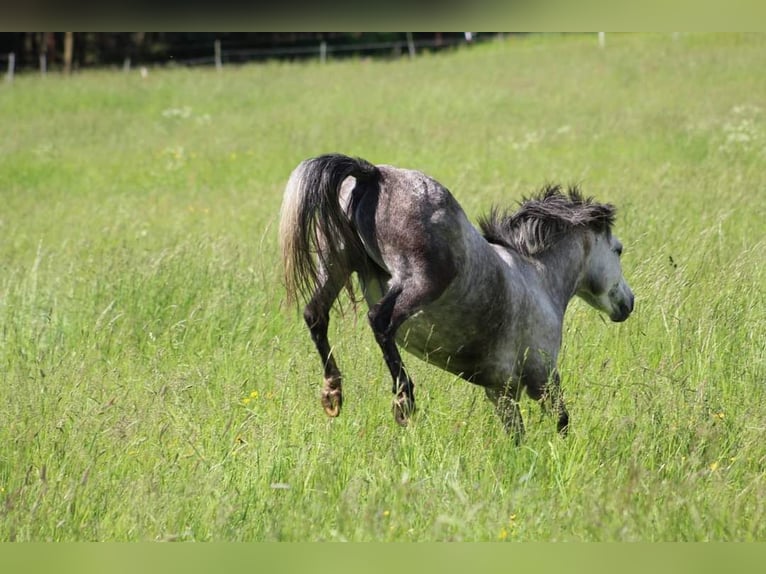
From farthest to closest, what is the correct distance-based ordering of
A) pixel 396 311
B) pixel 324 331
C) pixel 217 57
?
pixel 217 57 → pixel 324 331 → pixel 396 311

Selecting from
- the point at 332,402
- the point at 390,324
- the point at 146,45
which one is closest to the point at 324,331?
the point at 332,402

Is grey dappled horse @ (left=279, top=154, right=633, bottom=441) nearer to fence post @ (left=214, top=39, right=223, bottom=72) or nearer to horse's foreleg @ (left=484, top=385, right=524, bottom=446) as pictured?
horse's foreleg @ (left=484, top=385, right=524, bottom=446)

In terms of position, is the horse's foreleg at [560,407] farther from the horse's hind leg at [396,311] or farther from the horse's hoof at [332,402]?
the horse's hoof at [332,402]

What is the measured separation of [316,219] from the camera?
13.9ft

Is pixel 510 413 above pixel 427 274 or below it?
below

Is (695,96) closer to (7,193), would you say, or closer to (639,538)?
(7,193)

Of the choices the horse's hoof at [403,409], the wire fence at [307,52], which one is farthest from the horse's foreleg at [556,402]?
the wire fence at [307,52]

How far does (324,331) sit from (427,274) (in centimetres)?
71

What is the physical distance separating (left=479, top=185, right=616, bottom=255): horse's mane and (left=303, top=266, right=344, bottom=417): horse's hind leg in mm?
1113

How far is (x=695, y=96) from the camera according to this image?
2066 cm

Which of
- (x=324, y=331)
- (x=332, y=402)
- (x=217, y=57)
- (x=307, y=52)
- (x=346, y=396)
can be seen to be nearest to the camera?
(x=332, y=402)

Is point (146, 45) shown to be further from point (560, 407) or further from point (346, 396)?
point (560, 407)

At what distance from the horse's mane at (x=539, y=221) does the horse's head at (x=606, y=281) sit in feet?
0.69

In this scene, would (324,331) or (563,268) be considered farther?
(563,268)
